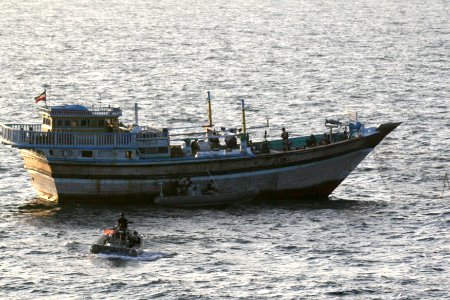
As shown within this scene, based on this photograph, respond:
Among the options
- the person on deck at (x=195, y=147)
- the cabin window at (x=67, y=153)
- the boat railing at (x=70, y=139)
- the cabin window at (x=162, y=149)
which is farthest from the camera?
the person on deck at (x=195, y=147)

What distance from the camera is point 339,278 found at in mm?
97938

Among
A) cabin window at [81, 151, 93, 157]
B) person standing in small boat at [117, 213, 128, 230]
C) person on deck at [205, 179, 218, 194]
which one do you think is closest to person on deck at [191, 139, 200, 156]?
person on deck at [205, 179, 218, 194]

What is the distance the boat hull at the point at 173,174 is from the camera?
379 ft

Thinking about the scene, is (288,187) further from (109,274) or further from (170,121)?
(170,121)

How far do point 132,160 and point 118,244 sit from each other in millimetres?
14214

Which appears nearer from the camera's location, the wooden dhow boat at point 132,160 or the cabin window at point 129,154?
the wooden dhow boat at point 132,160

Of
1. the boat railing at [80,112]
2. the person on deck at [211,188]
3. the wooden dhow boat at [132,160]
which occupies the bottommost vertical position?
the person on deck at [211,188]

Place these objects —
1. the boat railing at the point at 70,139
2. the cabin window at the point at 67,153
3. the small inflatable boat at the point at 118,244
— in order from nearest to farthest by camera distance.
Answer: the small inflatable boat at the point at 118,244 → the boat railing at the point at 70,139 → the cabin window at the point at 67,153

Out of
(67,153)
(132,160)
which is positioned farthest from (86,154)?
(132,160)

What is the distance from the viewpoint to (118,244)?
335 ft

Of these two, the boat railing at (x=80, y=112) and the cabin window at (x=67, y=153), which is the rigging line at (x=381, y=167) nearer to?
the boat railing at (x=80, y=112)

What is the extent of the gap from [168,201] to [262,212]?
23.3 ft

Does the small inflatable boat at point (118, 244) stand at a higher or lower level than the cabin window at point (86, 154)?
lower

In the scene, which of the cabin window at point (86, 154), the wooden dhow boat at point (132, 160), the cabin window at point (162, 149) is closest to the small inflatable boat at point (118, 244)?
the wooden dhow boat at point (132, 160)
